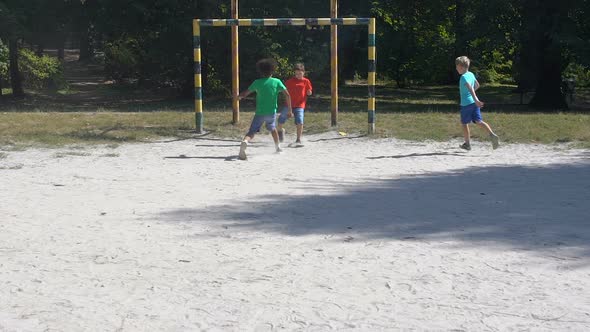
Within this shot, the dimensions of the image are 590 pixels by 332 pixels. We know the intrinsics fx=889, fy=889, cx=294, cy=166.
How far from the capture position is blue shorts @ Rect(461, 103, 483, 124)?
1343 cm

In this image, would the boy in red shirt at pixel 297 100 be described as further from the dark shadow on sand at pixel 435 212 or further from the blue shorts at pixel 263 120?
the dark shadow on sand at pixel 435 212

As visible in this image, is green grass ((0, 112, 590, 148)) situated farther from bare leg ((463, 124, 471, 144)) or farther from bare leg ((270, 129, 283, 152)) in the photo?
bare leg ((270, 129, 283, 152))

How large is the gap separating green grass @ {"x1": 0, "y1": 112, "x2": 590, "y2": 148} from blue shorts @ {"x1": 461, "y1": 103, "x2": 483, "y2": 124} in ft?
4.32

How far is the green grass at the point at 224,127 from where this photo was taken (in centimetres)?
1467

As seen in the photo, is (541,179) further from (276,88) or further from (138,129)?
(138,129)

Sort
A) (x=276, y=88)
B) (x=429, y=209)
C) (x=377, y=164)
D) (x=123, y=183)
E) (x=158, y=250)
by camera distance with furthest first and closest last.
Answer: (x=276, y=88) → (x=377, y=164) → (x=123, y=183) → (x=429, y=209) → (x=158, y=250)

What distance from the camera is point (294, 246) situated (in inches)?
275

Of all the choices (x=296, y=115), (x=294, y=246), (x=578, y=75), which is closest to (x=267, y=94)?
(x=296, y=115)

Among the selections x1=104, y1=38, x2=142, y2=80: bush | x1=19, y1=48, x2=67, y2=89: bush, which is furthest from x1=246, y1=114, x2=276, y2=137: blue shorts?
x1=19, y1=48, x2=67, y2=89: bush

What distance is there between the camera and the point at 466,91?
13422 millimetres

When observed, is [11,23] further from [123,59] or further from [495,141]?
[495,141]

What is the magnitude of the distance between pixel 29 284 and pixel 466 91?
8919 millimetres

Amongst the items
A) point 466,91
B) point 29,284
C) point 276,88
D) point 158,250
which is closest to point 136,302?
point 29,284

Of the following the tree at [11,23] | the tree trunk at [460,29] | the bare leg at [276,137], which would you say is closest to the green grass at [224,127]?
the bare leg at [276,137]
